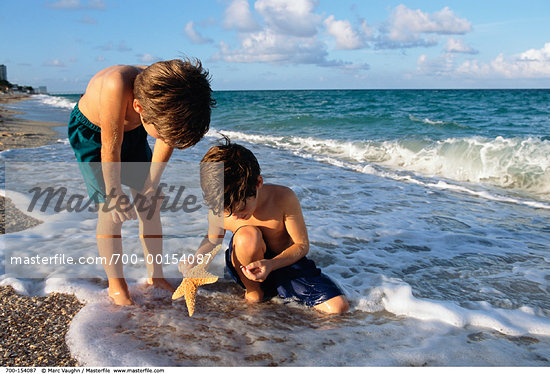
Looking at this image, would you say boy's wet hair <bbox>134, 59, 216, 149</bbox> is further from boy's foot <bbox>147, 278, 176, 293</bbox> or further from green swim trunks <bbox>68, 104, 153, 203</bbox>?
boy's foot <bbox>147, 278, 176, 293</bbox>

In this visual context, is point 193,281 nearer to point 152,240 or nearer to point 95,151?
point 152,240

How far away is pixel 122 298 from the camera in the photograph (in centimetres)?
266

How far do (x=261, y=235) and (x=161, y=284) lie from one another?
83 cm

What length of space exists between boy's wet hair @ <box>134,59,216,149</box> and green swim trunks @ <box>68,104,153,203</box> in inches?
22.0

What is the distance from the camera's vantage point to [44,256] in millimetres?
3352

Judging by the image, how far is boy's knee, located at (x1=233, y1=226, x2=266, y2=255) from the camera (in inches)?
100

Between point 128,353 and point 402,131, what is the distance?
42.8 ft

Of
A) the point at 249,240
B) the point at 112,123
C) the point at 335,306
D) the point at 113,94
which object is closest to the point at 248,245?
the point at 249,240

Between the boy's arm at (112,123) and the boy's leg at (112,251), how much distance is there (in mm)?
288

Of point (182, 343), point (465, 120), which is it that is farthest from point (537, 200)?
point (465, 120)

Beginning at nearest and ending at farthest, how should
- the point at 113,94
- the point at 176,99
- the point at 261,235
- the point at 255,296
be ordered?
the point at 176,99 → the point at 113,94 → the point at 261,235 → the point at 255,296

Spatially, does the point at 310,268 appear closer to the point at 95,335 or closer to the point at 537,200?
the point at 95,335

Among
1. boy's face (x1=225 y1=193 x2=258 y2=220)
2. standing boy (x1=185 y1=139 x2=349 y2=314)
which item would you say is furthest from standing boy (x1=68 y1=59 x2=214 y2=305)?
boy's face (x1=225 y1=193 x2=258 y2=220)

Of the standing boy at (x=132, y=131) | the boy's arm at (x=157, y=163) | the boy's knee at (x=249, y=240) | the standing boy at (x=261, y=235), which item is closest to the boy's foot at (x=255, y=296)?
the standing boy at (x=261, y=235)
